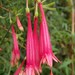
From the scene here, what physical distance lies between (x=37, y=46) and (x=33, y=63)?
0.09m

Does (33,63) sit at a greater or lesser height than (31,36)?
lesser

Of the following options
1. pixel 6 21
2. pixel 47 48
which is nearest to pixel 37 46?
pixel 47 48

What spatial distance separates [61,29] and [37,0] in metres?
1.45

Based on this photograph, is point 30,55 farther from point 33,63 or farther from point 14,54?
point 14,54

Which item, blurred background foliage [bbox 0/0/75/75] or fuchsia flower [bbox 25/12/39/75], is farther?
blurred background foliage [bbox 0/0/75/75]

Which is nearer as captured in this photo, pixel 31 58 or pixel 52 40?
pixel 31 58

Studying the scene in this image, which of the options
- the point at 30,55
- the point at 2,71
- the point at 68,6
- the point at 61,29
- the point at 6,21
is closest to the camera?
the point at 30,55

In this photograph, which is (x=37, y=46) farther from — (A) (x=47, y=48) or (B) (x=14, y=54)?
(B) (x=14, y=54)

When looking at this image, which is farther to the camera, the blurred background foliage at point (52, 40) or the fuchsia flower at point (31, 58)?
the blurred background foliage at point (52, 40)

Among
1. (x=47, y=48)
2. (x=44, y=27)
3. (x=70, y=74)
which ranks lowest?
(x=70, y=74)

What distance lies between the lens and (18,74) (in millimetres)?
1393

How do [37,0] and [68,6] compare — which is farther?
[68,6]

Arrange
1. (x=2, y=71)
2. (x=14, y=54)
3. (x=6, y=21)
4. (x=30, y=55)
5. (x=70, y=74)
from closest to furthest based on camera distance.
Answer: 1. (x=30, y=55)
2. (x=14, y=54)
3. (x=6, y=21)
4. (x=2, y=71)
5. (x=70, y=74)

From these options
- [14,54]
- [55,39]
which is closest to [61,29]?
[55,39]
